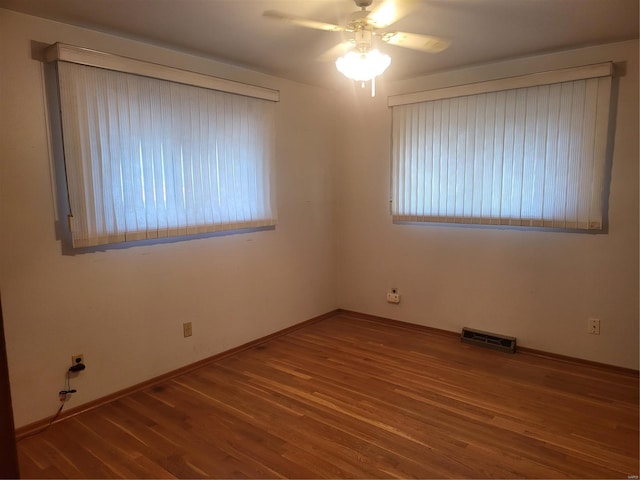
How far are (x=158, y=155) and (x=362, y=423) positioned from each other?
2.19 meters

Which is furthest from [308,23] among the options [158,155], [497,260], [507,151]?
[497,260]

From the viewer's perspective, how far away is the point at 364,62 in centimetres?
221

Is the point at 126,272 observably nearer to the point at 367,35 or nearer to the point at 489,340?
the point at 367,35

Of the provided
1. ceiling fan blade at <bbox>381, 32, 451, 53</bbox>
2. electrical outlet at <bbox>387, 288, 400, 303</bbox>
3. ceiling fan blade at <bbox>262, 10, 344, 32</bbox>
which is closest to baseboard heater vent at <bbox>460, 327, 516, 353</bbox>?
electrical outlet at <bbox>387, 288, 400, 303</bbox>

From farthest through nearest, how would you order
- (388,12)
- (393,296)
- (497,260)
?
(393,296), (497,260), (388,12)

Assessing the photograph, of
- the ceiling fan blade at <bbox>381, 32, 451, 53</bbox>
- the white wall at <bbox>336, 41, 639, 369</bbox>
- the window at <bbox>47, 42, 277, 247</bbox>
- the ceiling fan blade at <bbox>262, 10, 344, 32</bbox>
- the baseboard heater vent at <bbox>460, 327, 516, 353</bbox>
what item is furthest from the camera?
the baseboard heater vent at <bbox>460, 327, 516, 353</bbox>

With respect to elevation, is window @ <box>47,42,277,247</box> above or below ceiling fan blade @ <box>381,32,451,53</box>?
below

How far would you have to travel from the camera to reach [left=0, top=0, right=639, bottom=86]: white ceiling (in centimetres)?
229

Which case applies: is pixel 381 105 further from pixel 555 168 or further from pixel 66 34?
pixel 66 34

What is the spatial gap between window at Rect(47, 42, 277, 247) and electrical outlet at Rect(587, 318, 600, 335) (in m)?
2.71

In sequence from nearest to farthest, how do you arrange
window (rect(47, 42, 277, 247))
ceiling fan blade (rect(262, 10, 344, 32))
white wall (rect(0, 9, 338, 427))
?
1. ceiling fan blade (rect(262, 10, 344, 32))
2. white wall (rect(0, 9, 338, 427))
3. window (rect(47, 42, 277, 247))

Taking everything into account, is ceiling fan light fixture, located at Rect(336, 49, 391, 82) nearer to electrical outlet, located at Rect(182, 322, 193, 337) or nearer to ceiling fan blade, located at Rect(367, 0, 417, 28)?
ceiling fan blade, located at Rect(367, 0, 417, 28)

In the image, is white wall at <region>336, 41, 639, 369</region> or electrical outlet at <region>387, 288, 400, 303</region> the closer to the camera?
white wall at <region>336, 41, 639, 369</region>

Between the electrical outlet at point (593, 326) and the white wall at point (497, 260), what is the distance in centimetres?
3
